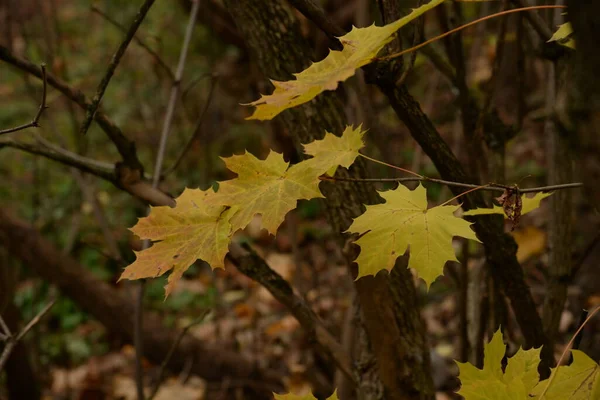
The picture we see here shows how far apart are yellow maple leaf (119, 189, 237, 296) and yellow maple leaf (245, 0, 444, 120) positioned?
203 millimetres

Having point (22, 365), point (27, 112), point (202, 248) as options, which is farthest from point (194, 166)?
point (202, 248)

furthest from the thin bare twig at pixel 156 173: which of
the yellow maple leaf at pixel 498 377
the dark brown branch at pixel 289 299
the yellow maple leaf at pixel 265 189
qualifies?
the yellow maple leaf at pixel 498 377

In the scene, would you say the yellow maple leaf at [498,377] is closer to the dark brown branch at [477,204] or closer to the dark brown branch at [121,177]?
the dark brown branch at [477,204]

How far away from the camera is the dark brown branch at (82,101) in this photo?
1.17 meters

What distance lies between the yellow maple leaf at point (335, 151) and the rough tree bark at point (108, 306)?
85.0 inches

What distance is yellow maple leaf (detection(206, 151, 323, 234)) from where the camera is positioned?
96 cm

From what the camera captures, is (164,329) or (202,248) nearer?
(202,248)

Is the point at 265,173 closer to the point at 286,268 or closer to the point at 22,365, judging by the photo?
the point at 22,365

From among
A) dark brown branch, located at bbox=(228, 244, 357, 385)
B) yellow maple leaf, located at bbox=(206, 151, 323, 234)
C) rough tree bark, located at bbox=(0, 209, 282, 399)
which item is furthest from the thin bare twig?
rough tree bark, located at bbox=(0, 209, 282, 399)

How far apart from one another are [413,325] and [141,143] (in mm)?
4646

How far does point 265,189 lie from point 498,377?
1.58 feet

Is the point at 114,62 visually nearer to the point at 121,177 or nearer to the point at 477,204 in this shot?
the point at 121,177

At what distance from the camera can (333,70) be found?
86 centimetres

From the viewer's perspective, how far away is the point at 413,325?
145 centimetres
